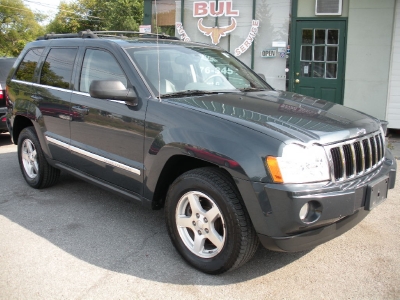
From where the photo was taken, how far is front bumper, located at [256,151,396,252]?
274cm

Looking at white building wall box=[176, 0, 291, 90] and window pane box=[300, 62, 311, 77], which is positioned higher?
white building wall box=[176, 0, 291, 90]

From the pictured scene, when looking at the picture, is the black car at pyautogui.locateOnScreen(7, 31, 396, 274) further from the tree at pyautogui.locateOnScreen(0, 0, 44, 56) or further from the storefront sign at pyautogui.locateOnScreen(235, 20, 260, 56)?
the tree at pyautogui.locateOnScreen(0, 0, 44, 56)

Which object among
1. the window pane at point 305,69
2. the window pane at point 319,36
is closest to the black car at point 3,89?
the window pane at point 305,69

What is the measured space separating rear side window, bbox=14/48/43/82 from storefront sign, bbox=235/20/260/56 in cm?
567

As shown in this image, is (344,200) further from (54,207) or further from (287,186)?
(54,207)

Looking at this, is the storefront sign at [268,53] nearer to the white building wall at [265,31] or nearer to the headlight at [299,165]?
the white building wall at [265,31]

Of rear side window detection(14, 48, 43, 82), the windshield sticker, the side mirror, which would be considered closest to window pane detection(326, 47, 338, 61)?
the windshield sticker

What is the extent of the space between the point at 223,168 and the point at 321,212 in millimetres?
729

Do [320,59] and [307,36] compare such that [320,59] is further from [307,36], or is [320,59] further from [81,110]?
[81,110]

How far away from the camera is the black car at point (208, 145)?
2.83 meters

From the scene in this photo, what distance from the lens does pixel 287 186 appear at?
275 cm

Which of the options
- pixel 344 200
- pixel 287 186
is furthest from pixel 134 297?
pixel 344 200

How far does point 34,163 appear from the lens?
529 centimetres

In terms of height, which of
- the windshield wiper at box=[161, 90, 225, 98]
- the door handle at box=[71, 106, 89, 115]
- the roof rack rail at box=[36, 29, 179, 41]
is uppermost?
the roof rack rail at box=[36, 29, 179, 41]
